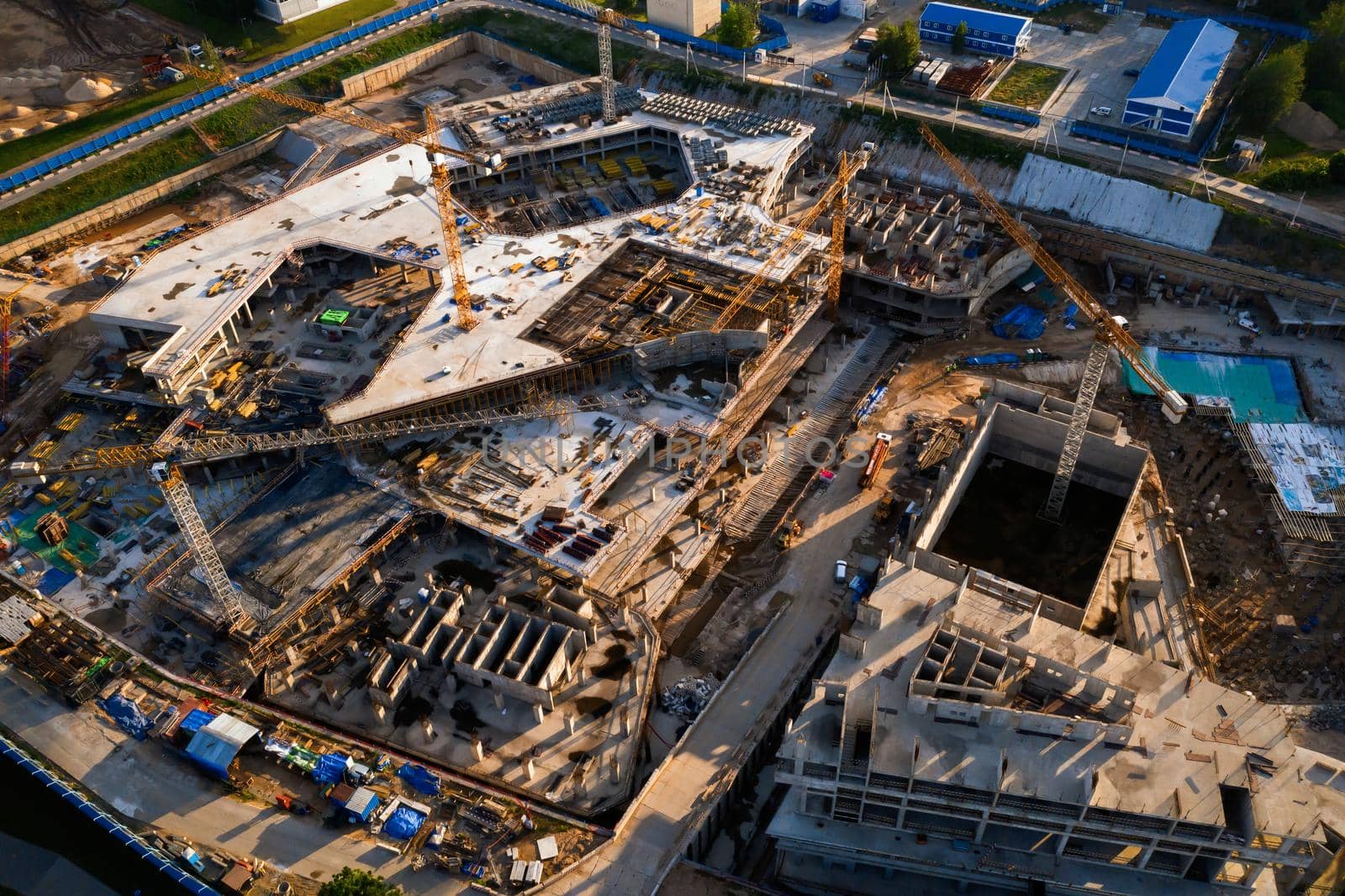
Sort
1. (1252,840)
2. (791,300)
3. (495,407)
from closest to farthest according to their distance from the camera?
1. (1252,840)
2. (495,407)
3. (791,300)

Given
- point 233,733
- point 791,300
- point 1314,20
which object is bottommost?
point 233,733

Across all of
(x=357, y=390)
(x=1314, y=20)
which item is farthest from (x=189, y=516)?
(x=1314, y=20)

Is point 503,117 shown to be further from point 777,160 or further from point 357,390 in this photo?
point 357,390

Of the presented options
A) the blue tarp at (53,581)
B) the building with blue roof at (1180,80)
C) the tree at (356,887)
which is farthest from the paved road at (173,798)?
the building with blue roof at (1180,80)

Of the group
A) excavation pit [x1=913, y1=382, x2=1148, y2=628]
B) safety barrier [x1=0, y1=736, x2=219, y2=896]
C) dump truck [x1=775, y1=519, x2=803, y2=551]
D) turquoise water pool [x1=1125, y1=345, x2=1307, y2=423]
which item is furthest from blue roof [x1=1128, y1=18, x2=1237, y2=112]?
safety barrier [x1=0, y1=736, x2=219, y2=896]

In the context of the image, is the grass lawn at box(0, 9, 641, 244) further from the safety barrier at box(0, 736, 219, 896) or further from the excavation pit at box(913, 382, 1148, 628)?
the excavation pit at box(913, 382, 1148, 628)

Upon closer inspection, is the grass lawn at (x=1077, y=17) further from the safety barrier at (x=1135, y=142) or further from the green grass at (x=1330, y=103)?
the green grass at (x=1330, y=103)

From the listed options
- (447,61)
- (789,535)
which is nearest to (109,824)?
(789,535)
